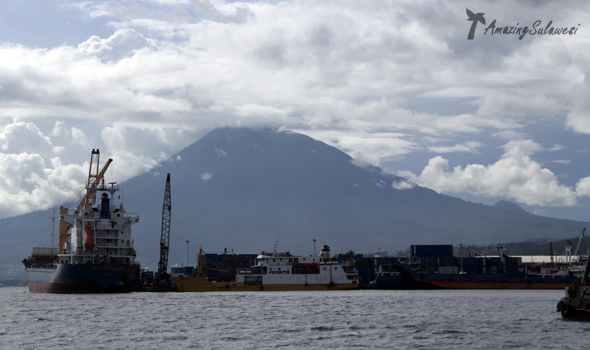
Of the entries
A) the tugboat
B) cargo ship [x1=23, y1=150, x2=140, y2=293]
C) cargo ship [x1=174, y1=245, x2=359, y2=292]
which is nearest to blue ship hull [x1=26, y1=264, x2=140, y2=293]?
cargo ship [x1=23, y1=150, x2=140, y2=293]

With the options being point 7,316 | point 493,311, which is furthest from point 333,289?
point 7,316

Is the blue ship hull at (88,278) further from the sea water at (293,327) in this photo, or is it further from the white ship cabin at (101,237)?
the sea water at (293,327)

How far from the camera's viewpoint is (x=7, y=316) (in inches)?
2630

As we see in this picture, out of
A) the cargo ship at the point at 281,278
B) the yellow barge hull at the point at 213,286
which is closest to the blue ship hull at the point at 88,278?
the yellow barge hull at the point at 213,286

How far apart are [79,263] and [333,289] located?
37.7 metres

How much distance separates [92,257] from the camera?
106 meters

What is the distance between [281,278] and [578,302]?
2619 inches

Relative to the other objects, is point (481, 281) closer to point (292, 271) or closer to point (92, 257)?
point (292, 271)

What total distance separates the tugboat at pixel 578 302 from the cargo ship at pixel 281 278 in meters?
Result: 63.7

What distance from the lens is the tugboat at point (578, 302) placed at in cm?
5497

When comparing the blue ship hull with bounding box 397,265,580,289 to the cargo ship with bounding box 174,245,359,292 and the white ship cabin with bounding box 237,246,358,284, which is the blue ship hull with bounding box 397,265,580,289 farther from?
the white ship cabin with bounding box 237,246,358,284

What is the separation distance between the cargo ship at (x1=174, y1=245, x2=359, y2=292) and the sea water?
37139 millimetres

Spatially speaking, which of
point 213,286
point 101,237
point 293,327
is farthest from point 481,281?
point 293,327

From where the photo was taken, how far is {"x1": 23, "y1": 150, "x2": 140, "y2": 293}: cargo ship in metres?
100
